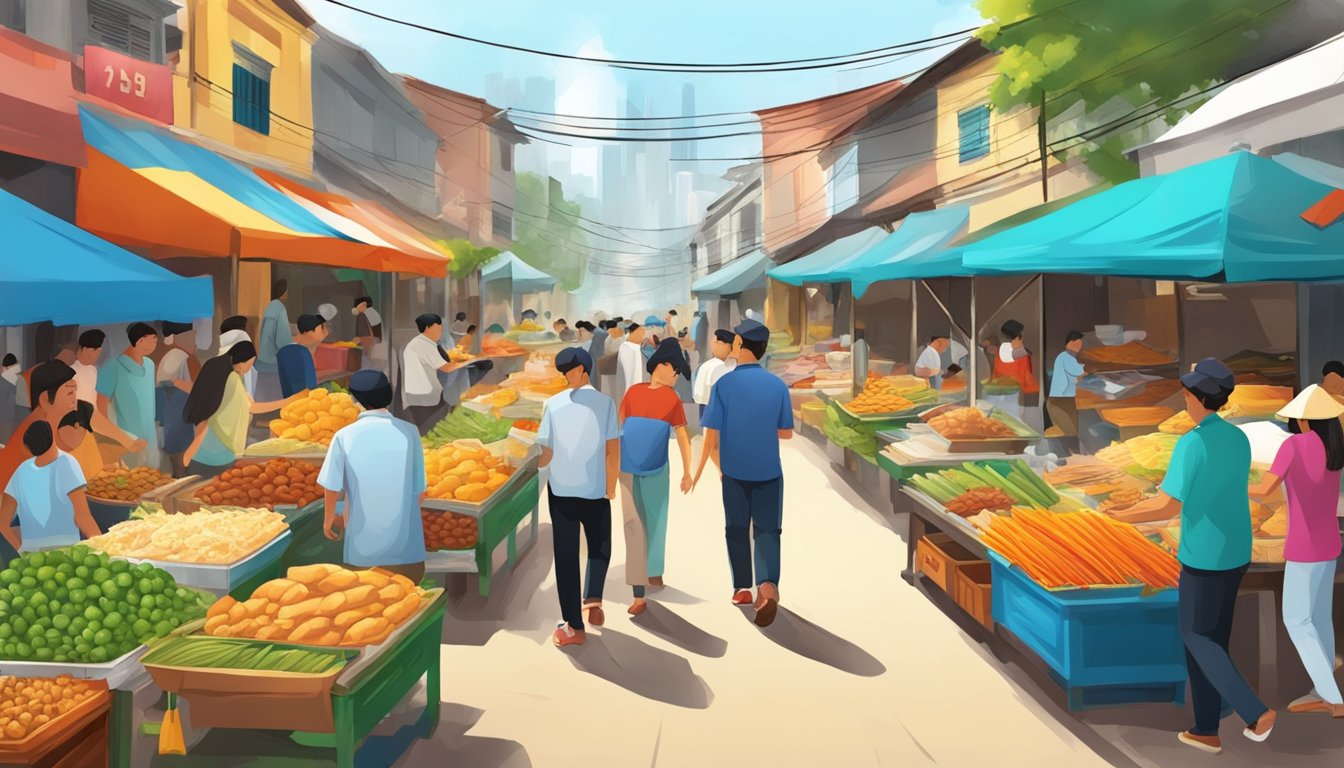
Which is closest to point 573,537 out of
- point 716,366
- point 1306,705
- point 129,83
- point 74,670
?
point 74,670

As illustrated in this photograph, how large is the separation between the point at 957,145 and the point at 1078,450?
50.9ft

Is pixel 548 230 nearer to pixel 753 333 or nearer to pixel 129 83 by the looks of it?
pixel 129 83

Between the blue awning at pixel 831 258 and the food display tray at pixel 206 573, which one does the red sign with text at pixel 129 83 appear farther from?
the blue awning at pixel 831 258

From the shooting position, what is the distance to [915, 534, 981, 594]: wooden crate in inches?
305

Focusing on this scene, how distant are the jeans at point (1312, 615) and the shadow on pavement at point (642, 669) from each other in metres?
3.37

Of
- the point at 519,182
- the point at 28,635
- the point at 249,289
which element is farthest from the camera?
the point at 519,182

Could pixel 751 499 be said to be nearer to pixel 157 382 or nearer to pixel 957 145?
pixel 157 382

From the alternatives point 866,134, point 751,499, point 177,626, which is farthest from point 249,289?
point 866,134

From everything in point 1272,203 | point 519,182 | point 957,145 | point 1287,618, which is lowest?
point 1287,618

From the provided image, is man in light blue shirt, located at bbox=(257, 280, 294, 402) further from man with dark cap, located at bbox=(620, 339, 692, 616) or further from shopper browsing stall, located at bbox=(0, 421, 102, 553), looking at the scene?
shopper browsing stall, located at bbox=(0, 421, 102, 553)

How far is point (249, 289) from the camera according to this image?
17969mm

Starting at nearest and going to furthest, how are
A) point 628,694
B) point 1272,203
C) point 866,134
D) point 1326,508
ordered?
point 1326,508, point 628,694, point 1272,203, point 866,134

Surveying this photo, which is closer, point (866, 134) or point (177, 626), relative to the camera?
point (177, 626)

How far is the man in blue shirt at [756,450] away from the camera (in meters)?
7.64
